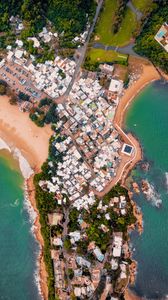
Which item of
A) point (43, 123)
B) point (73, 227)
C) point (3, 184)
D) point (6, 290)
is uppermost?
point (43, 123)

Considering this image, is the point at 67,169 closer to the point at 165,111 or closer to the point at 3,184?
the point at 3,184

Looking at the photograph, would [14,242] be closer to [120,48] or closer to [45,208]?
[45,208]

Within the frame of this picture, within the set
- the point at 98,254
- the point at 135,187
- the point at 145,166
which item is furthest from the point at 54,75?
the point at 98,254

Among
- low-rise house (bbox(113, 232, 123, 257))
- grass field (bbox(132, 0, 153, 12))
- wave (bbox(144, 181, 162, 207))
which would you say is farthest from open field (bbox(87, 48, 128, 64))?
low-rise house (bbox(113, 232, 123, 257))

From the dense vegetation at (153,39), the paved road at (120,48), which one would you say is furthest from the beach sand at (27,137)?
the dense vegetation at (153,39)

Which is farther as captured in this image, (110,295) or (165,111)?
(165,111)

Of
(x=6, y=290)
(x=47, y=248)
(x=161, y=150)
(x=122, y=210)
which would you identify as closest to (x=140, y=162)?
(x=161, y=150)

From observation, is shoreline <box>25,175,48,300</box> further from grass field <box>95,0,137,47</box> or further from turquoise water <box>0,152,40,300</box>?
grass field <box>95,0,137,47</box>

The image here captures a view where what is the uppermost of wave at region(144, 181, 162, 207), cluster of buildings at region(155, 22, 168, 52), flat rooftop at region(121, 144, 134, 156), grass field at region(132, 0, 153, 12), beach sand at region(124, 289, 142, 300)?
grass field at region(132, 0, 153, 12)
